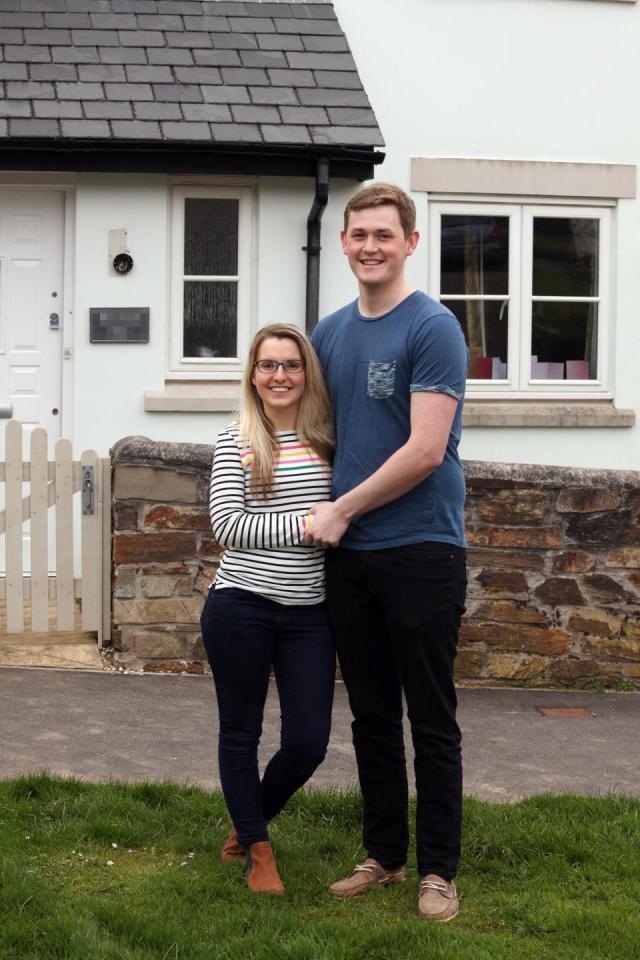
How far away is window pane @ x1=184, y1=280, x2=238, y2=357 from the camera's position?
9.59 metres

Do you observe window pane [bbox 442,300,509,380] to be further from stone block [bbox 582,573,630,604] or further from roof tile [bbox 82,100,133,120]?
stone block [bbox 582,573,630,604]

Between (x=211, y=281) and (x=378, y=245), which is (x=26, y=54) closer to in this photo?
(x=211, y=281)

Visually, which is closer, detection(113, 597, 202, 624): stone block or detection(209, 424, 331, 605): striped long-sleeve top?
detection(209, 424, 331, 605): striped long-sleeve top

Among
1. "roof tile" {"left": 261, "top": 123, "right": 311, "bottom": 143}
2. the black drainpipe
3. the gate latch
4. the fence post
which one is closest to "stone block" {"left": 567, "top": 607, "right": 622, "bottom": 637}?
the gate latch

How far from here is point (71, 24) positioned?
954 centimetres

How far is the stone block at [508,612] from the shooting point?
7219mm

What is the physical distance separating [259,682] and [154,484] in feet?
10.4

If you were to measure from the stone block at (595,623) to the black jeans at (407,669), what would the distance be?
3255 mm

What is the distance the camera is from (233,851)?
4.33 m

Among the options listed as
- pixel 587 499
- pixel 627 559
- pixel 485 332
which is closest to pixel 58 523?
pixel 587 499

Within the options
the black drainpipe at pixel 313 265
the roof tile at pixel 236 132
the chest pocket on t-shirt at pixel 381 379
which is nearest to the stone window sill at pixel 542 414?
the black drainpipe at pixel 313 265

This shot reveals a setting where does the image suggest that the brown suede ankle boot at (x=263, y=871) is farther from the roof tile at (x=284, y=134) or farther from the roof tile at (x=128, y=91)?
the roof tile at (x=128, y=91)

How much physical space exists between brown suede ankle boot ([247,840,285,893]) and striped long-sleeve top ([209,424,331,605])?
766 millimetres

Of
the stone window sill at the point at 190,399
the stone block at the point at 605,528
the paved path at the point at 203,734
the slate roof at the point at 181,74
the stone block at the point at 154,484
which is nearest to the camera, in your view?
the paved path at the point at 203,734
